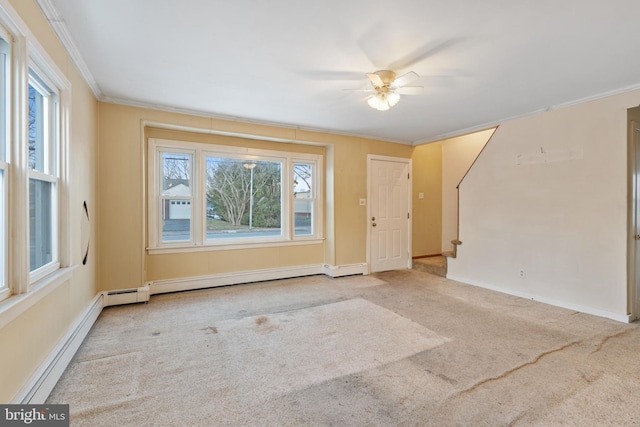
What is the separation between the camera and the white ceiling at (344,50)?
1923 millimetres

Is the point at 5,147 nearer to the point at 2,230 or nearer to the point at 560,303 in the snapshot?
the point at 2,230

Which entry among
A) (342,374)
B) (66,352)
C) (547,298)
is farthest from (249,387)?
(547,298)

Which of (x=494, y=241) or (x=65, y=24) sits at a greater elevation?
(x=65, y=24)

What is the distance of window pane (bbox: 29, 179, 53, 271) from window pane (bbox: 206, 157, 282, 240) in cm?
215

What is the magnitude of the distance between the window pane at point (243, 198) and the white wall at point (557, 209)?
316 cm

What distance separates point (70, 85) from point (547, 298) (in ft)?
18.3

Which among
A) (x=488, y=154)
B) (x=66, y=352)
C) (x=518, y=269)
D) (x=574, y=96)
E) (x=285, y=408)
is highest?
(x=574, y=96)

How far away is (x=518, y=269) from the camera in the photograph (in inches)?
160

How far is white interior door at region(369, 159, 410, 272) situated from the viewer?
214 inches

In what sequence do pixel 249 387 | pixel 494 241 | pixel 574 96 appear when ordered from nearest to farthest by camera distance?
pixel 249 387 < pixel 574 96 < pixel 494 241

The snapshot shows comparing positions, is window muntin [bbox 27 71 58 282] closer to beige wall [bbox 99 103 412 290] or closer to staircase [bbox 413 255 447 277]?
beige wall [bbox 99 103 412 290]

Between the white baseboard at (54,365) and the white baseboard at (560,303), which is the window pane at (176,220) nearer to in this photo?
the white baseboard at (54,365)

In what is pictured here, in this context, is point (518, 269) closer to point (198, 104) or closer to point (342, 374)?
point (342, 374)

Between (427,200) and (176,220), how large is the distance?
484 cm
